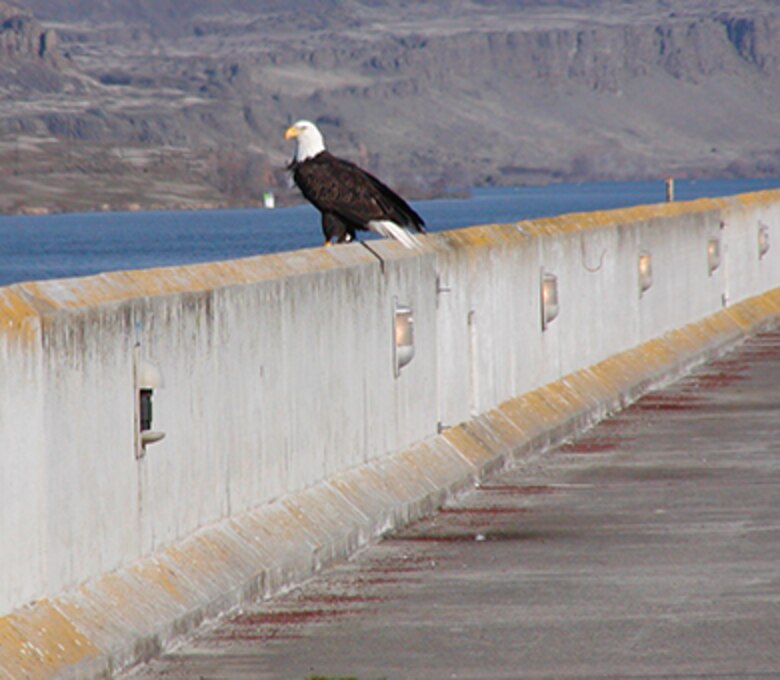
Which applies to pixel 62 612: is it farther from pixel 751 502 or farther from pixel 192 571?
pixel 751 502

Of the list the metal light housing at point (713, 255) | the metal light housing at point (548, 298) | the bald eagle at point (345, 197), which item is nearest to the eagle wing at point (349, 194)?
the bald eagle at point (345, 197)

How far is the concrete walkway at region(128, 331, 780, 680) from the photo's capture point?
24.2 feet

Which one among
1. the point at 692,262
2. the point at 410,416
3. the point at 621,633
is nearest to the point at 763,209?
the point at 692,262

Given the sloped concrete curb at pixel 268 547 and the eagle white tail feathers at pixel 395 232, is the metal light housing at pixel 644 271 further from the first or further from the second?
the eagle white tail feathers at pixel 395 232

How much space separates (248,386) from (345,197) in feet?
14.8

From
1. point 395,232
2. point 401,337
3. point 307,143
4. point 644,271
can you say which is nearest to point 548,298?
point 307,143

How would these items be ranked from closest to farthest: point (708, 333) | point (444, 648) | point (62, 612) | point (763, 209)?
point (62, 612)
point (444, 648)
point (708, 333)
point (763, 209)

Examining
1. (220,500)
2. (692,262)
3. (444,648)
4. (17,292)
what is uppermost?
(692,262)

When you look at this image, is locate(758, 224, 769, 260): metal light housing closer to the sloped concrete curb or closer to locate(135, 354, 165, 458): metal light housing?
the sloped concrete curb

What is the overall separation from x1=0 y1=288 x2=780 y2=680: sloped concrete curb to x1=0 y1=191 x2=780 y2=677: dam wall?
20mm

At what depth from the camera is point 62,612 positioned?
6984 mm

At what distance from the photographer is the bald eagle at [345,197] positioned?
41.6 feet

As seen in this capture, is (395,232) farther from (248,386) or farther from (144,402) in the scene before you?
(144,402)

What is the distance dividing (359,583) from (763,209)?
16736 mm
